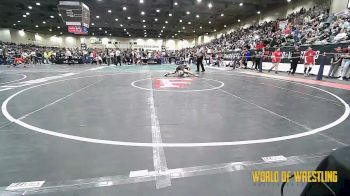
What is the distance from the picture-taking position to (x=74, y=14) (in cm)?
1983

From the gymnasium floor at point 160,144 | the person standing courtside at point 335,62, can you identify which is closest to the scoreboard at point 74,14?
the gymnasium floor at point 160,144

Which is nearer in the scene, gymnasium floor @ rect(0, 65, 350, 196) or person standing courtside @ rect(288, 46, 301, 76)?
gymnasium floor @ rect(0, 65, 350, 196)

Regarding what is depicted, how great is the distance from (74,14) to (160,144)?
20.6 metres

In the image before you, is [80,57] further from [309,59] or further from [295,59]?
[309,59]

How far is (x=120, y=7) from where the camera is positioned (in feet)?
94.6

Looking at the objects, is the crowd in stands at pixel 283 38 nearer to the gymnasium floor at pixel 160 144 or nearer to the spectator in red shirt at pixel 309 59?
the spectator in red shirt at pixel 309 59

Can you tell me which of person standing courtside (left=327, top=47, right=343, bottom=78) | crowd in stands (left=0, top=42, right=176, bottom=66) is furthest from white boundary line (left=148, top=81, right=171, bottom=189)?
crowd in stands (left=0, top=42, right=176, bottom=66)

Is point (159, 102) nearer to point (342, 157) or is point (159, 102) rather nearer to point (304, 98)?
point (304, 98)

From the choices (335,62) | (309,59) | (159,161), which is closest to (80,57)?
(309,59)

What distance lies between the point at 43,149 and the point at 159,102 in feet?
10.7

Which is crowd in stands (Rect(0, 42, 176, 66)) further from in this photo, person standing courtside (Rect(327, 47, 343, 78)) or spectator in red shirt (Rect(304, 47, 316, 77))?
person standing courtside (Rect(327, 47, 343, 78))

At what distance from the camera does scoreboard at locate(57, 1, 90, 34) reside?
18688 mm

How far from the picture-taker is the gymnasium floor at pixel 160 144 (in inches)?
89.2

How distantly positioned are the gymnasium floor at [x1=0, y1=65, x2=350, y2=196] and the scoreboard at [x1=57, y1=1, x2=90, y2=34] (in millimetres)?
15917
